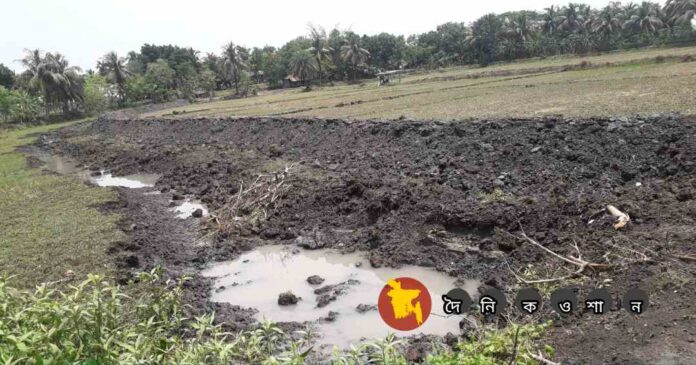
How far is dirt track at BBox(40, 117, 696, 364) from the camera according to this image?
5.46m

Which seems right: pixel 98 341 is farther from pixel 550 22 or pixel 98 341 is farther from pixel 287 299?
pixel 550 22

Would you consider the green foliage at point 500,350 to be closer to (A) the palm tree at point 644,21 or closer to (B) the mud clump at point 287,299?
(B) the mud clump at point 287,299

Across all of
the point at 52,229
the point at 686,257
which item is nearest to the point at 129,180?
the point at 52,229

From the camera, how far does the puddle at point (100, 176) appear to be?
57.3 feet

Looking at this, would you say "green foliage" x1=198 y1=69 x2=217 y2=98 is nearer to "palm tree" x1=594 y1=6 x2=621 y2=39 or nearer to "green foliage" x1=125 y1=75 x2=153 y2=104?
"green foliage" x1=125 y1=75 x2=153 y2=104

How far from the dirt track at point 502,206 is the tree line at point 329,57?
43.2 meters

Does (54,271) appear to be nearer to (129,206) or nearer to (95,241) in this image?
(95,241)

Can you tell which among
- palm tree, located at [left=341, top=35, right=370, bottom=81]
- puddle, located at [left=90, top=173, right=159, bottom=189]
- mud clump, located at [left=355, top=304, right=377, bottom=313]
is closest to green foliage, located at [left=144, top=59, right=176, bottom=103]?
palm tree, located at [left=341, top=35, right=370, bottom=81]

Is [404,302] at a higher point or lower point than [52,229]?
higher

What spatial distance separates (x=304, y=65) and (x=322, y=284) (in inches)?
2245

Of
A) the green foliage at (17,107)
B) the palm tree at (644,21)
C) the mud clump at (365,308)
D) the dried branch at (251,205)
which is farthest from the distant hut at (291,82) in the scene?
the mud clump at (365,308)

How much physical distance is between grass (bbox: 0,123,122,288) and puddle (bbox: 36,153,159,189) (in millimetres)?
1490

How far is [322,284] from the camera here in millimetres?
8000

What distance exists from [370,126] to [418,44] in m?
65.7
